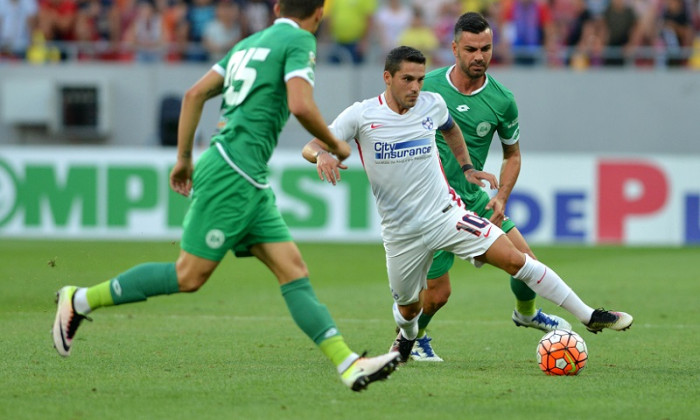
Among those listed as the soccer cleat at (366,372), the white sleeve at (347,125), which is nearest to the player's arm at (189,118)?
the white sleeve at (347,125)

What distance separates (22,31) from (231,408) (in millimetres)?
17435

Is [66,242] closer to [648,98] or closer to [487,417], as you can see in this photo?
[648,98]

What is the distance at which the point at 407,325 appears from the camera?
816cm

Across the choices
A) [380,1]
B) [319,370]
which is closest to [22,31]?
[380,1]

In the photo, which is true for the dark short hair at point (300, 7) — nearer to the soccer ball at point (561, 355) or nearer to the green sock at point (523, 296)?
the soccer ball at point (561, 355)

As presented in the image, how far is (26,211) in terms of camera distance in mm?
19281

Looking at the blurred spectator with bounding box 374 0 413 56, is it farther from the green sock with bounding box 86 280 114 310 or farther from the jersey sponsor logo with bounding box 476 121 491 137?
the green sock with bounding box 86 280 114 310

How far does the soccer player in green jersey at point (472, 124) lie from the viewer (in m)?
8.32

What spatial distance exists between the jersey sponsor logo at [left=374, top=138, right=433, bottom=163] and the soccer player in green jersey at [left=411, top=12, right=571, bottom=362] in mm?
765

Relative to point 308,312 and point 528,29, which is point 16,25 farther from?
point 308,312

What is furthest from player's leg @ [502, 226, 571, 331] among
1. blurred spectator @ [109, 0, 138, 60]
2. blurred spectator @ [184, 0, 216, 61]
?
blurred spectator @ [109, 0, 138, 60]

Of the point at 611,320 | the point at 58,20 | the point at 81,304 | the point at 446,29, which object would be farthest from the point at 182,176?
the point at 58,20

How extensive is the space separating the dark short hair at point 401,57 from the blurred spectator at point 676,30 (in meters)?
14.5

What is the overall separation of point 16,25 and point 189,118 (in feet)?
54.8
